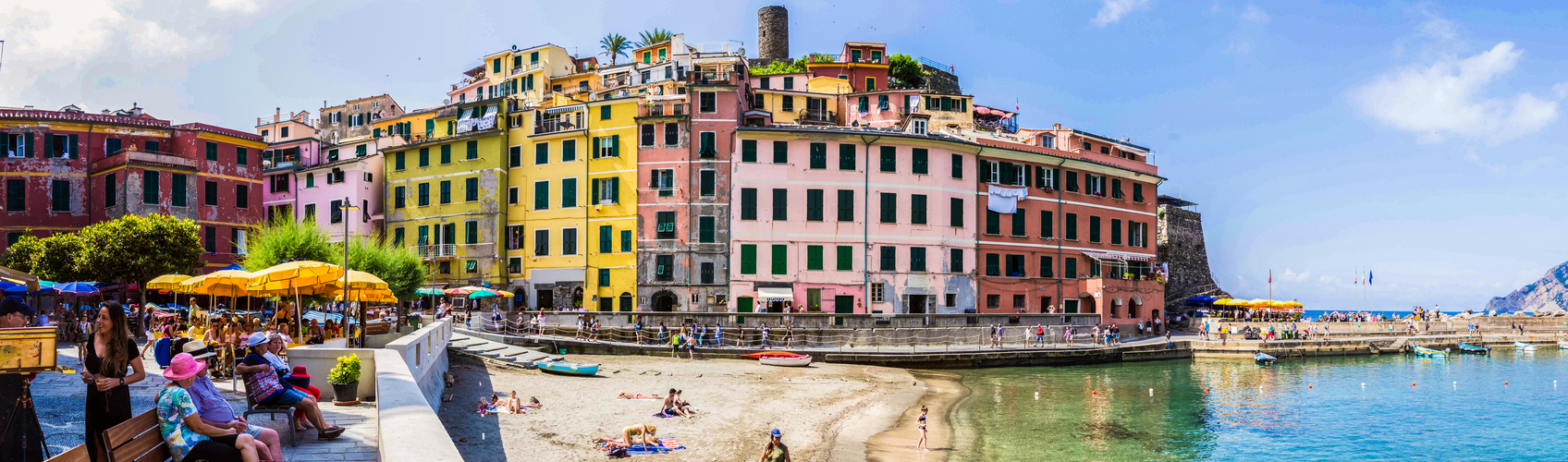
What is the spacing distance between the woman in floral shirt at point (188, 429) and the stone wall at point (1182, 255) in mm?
74544

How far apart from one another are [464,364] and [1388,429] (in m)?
29.3

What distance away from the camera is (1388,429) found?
29562 millimetres

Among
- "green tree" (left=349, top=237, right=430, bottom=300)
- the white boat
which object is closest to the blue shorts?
the white boat

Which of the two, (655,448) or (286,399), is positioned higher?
(286,399)

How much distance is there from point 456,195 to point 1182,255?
5647cm

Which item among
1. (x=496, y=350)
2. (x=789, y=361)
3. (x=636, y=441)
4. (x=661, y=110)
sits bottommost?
(x=789, y=361)

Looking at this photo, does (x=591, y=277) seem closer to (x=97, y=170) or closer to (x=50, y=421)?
(x=97, y=170)

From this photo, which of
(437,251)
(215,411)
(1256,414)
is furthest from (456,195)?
(215,411)

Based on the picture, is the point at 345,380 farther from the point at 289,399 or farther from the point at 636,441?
the point at 636,441

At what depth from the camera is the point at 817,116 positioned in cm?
6284

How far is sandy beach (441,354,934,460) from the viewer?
61.8ft

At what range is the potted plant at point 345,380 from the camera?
1273 centimetres

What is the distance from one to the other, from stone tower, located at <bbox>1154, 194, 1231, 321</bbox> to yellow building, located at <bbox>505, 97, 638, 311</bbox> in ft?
149

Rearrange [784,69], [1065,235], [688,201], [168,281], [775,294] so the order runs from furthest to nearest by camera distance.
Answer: [784,69]
[1065,235]
[688,201]
[775,294]
[168,281]
